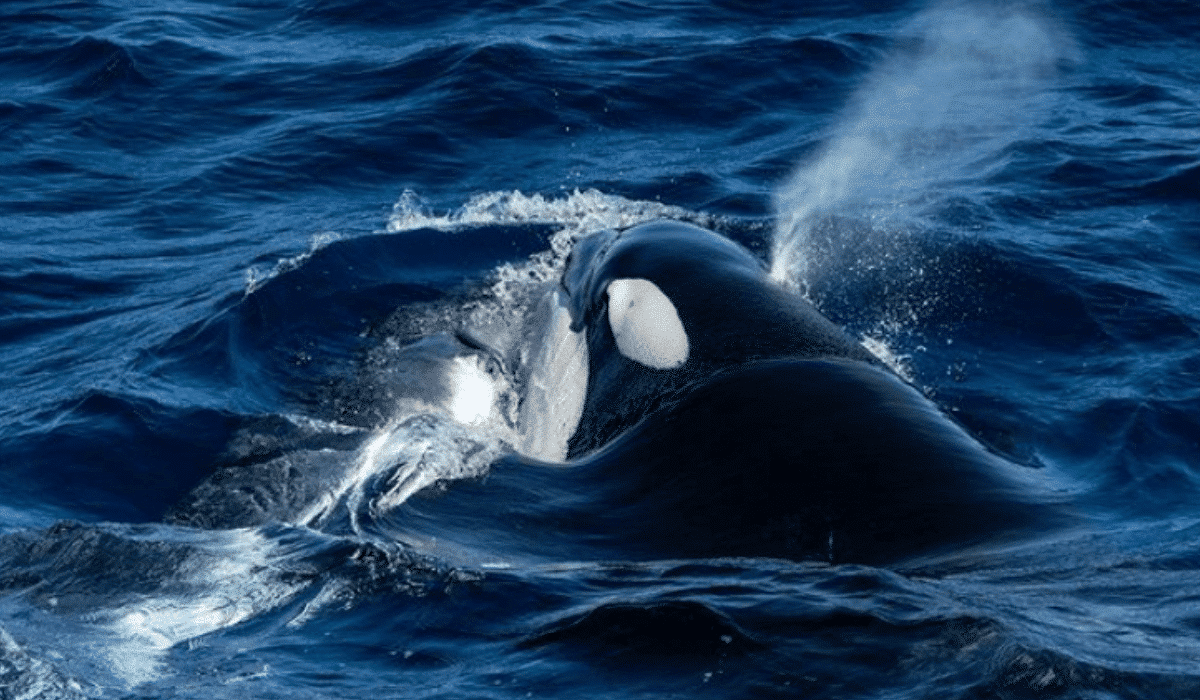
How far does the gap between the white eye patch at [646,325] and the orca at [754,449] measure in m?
0.02

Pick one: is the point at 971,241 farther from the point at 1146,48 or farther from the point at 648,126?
the point at 1146,48

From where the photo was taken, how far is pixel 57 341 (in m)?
20.2

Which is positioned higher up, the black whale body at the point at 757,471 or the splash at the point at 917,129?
the splash at the point at 917,129

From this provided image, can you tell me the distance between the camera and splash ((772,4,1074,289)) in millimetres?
22328

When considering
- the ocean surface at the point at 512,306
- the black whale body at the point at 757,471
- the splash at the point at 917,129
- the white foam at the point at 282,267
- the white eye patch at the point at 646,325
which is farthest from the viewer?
the splash at the point at 917,129

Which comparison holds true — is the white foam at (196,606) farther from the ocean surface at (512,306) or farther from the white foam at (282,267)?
the white foam at (282,267)

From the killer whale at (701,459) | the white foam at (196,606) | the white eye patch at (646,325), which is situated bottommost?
the white foam at (196,606)

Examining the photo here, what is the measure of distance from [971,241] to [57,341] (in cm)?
986

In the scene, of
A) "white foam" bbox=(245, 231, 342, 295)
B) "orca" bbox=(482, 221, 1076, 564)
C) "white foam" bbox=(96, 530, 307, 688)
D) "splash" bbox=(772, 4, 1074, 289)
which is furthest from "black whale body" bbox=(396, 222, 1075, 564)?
"white foam" bbox=(245, 231, 342, 295)

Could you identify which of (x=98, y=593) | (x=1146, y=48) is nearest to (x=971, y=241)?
(x=1146, y=48)

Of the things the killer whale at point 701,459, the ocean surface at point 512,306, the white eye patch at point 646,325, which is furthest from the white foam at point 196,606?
the white eye patch at point 646,325

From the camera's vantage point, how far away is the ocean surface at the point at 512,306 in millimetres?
9930

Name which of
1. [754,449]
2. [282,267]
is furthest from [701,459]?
[282,267]

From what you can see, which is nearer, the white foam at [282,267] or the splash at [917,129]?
the white foam at [282,267]
